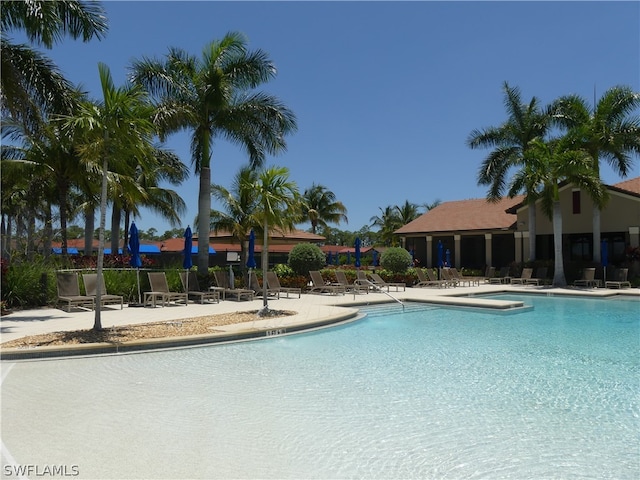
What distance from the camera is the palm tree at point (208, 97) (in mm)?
18234

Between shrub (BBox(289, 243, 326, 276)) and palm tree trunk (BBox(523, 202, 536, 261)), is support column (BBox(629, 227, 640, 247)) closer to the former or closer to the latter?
palm tree trunk (BBox(523, 202, 536, 261))

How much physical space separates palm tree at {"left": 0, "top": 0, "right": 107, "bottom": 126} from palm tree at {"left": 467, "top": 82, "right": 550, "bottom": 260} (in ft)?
72.6

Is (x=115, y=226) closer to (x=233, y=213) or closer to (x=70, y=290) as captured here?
(x=233, y=213)

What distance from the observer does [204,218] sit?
18812 millimetres

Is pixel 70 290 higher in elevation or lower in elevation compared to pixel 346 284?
higher

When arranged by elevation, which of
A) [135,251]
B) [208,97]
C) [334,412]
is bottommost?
[334,412]

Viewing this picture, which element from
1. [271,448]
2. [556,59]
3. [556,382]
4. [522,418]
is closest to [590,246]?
[556,59]

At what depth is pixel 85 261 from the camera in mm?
18812

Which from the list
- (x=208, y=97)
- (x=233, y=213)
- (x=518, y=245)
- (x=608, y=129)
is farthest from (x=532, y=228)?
(x=208, y=97)

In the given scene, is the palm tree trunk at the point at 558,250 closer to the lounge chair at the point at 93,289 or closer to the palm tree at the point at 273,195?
the palm tree at the point at 273,195

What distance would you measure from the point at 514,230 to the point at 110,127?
27424mm

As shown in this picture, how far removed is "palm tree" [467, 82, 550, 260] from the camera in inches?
1111

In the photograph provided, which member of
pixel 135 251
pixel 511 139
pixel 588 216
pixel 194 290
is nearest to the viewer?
pixel 135 251

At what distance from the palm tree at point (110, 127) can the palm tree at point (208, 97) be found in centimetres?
830
